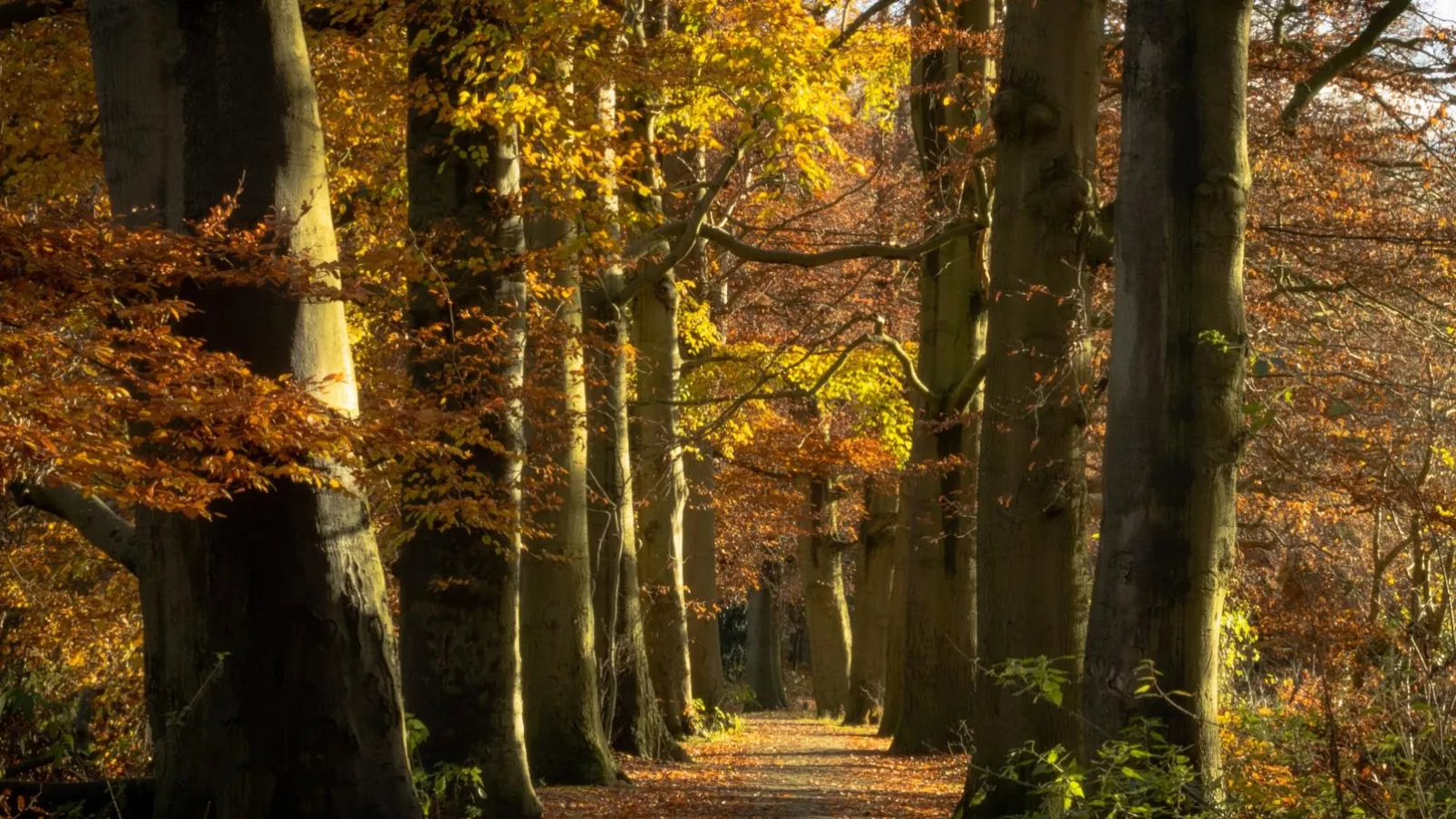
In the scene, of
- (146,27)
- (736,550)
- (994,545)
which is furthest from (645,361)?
(736,550)

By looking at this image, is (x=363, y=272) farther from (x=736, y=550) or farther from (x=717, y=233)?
(x=736, y=550)

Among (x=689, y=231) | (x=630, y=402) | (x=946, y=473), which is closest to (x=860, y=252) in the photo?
(x=689, y=231)

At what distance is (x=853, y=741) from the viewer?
20.2 metres

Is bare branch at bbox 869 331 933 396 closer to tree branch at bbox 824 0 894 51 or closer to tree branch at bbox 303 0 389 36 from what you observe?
tree branch at bbox 824 0 894 51

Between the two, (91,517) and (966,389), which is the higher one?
(966,389)

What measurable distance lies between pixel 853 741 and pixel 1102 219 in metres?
11.9

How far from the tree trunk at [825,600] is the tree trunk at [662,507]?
8.18 m

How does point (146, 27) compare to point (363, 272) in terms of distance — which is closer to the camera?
point (146, 27)

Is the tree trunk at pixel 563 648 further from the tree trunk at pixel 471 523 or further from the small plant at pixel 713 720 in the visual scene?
the small plant at pixel 713 720

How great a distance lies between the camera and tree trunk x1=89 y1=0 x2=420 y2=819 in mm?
7285

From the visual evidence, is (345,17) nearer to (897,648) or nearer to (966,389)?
(966,389)

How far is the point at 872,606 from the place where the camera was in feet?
84.6

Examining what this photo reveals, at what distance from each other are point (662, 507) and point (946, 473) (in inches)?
146

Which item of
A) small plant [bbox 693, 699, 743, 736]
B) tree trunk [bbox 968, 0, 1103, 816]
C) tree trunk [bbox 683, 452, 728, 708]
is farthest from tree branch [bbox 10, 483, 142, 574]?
tree trunk [bbox 683, 452, 728, 708]
